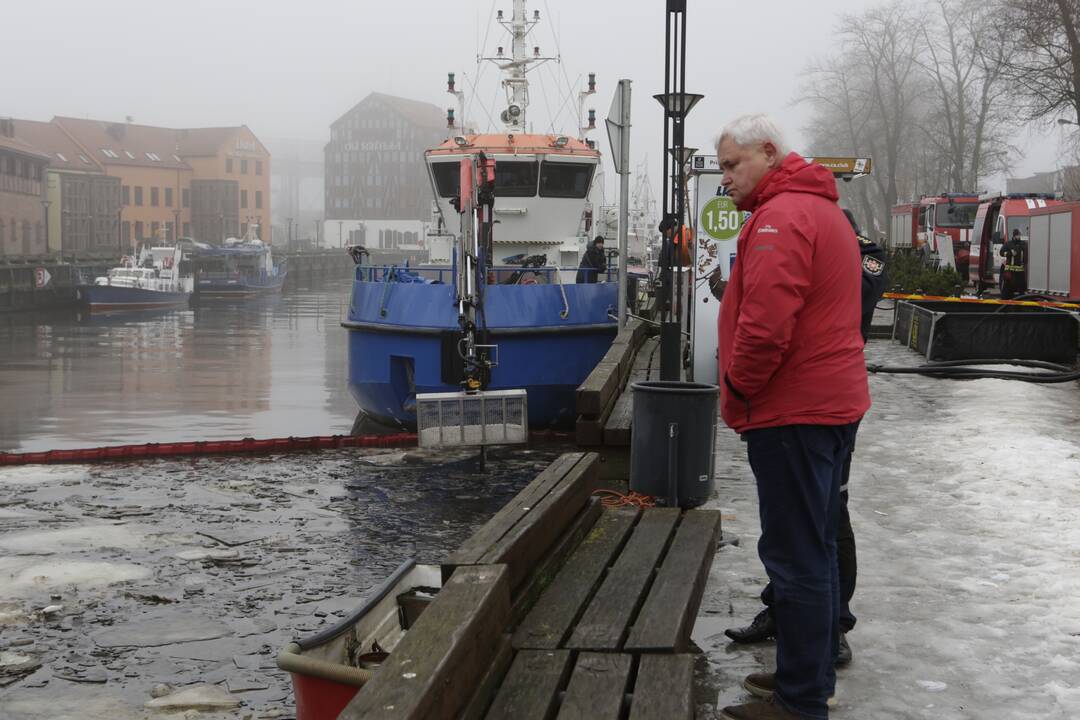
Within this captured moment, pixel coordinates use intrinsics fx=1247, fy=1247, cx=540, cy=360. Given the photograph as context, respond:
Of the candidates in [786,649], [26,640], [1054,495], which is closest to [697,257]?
[1054,495]

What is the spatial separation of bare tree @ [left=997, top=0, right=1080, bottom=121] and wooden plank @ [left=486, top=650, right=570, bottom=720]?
28925 mm

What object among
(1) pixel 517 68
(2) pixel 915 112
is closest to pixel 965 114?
(2) pixel 915 112

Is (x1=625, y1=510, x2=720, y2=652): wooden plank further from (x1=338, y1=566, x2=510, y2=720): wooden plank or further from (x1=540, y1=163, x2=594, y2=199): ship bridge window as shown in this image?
(x1=540, y1=163, x2=594, y2=199): ship bridge window

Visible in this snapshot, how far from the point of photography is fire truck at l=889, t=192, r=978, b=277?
38.0 metres

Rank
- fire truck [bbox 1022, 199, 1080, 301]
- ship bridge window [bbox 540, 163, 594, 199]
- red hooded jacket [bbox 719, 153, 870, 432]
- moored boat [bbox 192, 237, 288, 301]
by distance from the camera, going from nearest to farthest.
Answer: red hooded jacket [bbox 719, 153, 870, 432] → ship bridge window [bbox 540, 163, 594, 199] → fire truck [bbox 1022, 199, 1080, 301] → moored boat [bbox 192, 237, 288, 301]

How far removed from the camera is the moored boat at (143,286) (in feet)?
186

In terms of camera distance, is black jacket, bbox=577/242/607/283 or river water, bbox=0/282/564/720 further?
black jacket, bbox=577/242/607/283

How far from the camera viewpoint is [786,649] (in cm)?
361

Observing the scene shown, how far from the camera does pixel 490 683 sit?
3.25m

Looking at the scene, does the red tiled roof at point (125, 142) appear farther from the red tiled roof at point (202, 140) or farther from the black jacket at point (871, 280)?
the black jacket at point (871, 280)

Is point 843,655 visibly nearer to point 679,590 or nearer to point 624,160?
point 679,590

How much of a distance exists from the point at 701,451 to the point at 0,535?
183 inches

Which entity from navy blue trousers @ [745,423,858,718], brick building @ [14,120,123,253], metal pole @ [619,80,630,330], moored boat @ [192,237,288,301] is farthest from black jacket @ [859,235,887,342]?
brick building @ [14,120,123,253]

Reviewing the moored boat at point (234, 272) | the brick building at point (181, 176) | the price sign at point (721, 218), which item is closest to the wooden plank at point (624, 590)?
the price sign at point (721, 218)
